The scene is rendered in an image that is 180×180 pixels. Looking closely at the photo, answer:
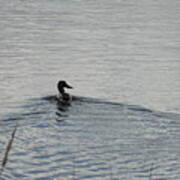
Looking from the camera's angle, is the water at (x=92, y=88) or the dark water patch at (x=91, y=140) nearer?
the dark water patch at (x=91, y=140)

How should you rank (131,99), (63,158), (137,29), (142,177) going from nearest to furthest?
(142,177)
(63,158)
(131,99)
(137,29)

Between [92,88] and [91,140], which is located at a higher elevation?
[92,88]

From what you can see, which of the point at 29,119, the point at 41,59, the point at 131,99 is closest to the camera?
the point at 29,119

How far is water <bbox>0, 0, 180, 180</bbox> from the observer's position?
9914 millimetres

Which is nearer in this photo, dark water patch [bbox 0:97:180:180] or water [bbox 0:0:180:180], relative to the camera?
dark water patch [bbox 0:97:180:180]

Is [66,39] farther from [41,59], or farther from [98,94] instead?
[98,94]

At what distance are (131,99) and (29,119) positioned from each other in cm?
319

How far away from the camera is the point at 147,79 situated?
54.5ft

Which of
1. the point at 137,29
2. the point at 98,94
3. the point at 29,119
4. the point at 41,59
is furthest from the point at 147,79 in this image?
the point at 137,29

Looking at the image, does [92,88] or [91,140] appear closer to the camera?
[91,140]

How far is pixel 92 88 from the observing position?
15445mm

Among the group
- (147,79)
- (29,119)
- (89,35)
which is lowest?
(29,119)

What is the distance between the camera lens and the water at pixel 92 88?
991cm

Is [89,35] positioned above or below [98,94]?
above
